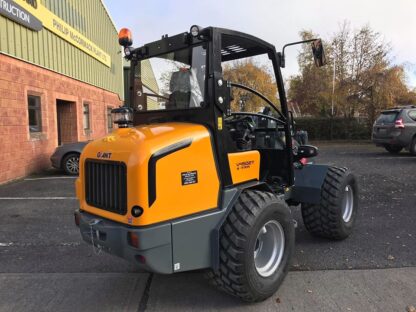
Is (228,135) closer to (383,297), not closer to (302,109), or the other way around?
(383,297)

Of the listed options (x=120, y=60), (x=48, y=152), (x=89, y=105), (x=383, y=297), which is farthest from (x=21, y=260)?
(x=120, y=60)

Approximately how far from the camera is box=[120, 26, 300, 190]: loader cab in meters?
3.45

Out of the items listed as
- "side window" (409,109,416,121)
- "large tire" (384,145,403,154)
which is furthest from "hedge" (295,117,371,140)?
"side window" (409,109,416,121)

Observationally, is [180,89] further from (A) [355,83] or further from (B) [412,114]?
(A) [355,83]

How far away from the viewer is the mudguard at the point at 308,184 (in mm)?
4828

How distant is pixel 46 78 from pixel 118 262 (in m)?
9.83

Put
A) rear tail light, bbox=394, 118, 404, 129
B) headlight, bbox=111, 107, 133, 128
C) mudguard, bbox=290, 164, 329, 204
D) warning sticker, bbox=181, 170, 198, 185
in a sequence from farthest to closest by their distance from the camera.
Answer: rear tail light, bbox=394, 118, 404, 129
mudguard, bbox=290, 164, 329, 204
headlight, bbox=111, 107, 133, 128
warning sticker, bbox=181, 170, 198, 185

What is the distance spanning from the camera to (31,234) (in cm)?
583

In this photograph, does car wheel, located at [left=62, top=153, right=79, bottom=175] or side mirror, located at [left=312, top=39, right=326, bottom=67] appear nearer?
side mirror, located at [left=312, top=39, right=326, bottom=67]

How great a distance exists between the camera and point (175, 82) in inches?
151

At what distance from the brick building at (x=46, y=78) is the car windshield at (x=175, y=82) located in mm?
7386

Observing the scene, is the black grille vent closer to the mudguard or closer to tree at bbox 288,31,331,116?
the mudguard

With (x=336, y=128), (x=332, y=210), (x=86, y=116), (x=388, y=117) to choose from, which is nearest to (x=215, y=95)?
(x=332, y=210)

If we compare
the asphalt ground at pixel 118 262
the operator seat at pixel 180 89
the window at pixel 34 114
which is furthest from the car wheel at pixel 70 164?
the operator seat at pixel 180 89
